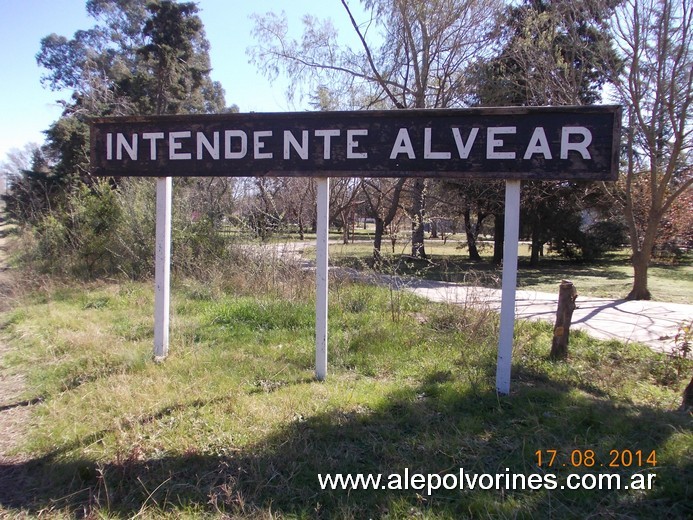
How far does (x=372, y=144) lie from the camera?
14.1 feet

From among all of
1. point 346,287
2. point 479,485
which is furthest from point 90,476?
point 346,287

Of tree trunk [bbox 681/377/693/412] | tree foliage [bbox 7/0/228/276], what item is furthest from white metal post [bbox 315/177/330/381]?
tree foliage [bbox 7/0/228/276]

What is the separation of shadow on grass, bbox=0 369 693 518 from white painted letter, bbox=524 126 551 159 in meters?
1.98

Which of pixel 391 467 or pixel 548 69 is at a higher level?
pixel 548 69

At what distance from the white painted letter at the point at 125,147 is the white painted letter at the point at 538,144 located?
3681 millimetres

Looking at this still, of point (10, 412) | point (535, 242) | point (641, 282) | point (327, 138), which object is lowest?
point (10, 412)

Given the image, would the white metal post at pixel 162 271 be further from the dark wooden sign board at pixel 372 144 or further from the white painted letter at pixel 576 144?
the white painted letter at pixel 576 144

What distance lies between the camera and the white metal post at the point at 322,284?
4.56 metres

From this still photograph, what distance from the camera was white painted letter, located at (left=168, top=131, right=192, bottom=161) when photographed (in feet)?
15.6

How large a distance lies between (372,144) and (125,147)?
2.52 m

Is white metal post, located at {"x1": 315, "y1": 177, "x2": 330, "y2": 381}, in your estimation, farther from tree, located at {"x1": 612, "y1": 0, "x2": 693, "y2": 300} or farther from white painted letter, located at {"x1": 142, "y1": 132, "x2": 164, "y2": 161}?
tree, located at {"x1": 612, "y1": 0, "x2": 693, "y2": 300}

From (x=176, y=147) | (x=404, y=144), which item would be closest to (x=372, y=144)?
(x=404, y=144)

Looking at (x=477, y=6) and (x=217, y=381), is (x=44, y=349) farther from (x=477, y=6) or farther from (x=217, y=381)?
(x=477, y=6)

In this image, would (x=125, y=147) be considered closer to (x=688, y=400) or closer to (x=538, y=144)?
(x=538, y=144)
